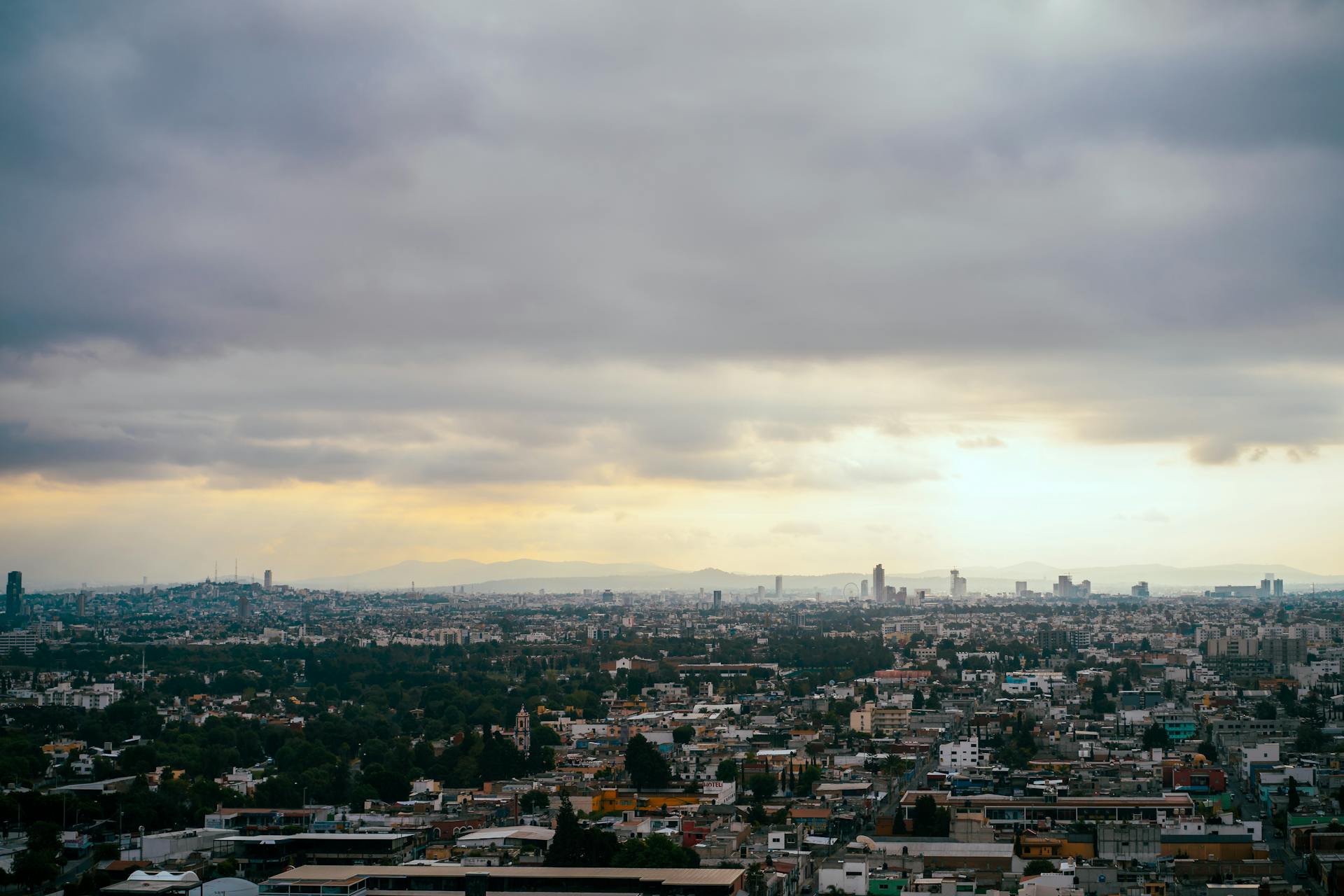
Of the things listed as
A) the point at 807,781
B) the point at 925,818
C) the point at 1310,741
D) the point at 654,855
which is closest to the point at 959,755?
the point at 807,781

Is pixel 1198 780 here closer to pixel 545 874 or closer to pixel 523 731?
pixel 545 874

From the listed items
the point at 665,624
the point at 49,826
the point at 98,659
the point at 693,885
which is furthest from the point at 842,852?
the point at 665,624

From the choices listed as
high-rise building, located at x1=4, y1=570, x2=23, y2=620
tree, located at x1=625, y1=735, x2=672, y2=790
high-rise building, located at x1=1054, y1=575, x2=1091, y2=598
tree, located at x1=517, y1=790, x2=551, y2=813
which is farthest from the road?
high-rise building, located at x1=1054, y1=575, x2=1091, y2=598

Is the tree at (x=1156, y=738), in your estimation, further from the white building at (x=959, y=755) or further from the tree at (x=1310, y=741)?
the white building at (x=959, y=755)

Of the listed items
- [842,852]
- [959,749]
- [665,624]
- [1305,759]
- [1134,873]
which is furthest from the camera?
[665,624]

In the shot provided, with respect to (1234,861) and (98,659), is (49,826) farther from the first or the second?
(98,659)

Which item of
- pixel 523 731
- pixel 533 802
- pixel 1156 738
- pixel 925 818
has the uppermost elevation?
pixel 1156 738
